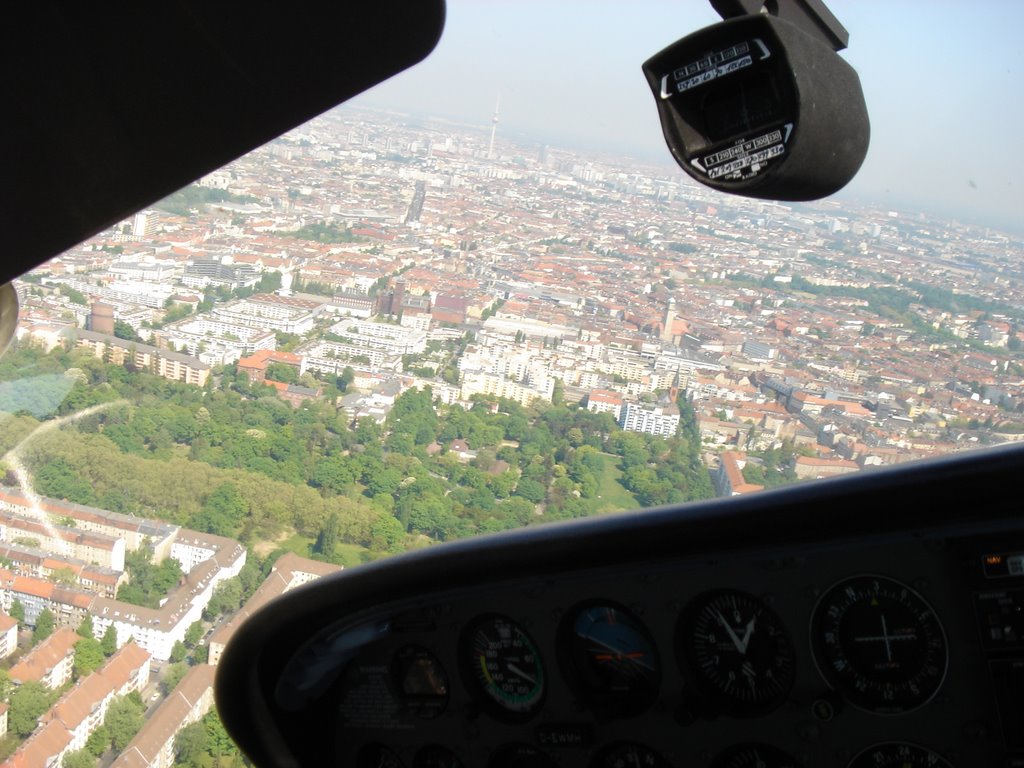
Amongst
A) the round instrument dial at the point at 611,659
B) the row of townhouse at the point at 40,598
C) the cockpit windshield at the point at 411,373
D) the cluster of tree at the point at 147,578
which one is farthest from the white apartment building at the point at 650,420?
the row of townhouse at the point at 40,598

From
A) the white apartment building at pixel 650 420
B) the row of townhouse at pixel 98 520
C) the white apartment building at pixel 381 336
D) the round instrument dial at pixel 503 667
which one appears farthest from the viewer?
the white apartment building at pixel 381 336

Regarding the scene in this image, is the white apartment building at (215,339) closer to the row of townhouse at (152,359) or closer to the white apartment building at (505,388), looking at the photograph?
the row of townhouse at (152,359)

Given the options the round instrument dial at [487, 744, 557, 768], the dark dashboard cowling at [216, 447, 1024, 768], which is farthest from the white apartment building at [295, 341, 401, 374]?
the round instrument dial at [487, 744, 557, 768]

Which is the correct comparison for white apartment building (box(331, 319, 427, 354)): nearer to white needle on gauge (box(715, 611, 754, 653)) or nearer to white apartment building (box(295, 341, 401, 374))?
white apartment building (box(295, 341, 401, 374))

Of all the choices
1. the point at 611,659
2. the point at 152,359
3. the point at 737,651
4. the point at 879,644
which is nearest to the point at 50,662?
the point at 152,359

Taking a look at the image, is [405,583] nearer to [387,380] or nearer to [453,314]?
[387,380]

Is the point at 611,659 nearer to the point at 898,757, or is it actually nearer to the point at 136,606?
the point at 898,757
